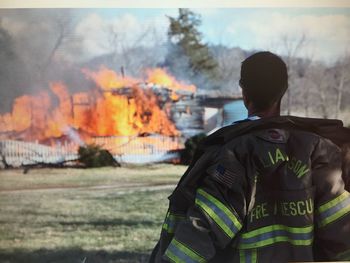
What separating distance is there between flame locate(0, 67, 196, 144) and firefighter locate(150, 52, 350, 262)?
527 mm

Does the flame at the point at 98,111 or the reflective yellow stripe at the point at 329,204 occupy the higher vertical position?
the flame at the point at 98,111

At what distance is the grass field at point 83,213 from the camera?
6.88 ft

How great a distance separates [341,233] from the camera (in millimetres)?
1628

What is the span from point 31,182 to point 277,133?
1.19 metres

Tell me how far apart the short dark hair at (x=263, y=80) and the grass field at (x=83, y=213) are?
55 cm

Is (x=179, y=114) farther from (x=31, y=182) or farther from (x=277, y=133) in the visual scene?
(x=31, y=182)

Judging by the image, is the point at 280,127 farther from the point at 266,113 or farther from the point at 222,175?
the point at 222,175

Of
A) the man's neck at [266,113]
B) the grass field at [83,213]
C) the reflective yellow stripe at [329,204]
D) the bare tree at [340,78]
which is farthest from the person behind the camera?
the bare tree at [340,78]

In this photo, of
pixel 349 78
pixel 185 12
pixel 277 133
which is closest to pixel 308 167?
pixel 277 133

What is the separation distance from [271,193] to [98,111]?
93cm

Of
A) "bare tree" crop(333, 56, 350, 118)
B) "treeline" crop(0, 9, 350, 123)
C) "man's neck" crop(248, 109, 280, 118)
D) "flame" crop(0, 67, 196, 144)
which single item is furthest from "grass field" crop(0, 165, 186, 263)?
"bare tree" crop(333, 56, 350, 118)

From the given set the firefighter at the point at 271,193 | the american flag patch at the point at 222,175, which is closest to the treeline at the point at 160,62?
the firefighter at the point at 271,193

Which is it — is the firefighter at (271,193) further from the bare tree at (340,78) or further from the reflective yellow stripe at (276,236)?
the bare tree at (340,78)

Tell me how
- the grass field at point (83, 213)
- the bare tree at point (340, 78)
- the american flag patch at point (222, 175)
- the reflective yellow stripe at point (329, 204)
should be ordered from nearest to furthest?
the american flag patch at point (222, 175) < the reflective yellow stripe at point (329, 204) < the grass field at point (83, 213) < the bare tree at point (340, 78)
